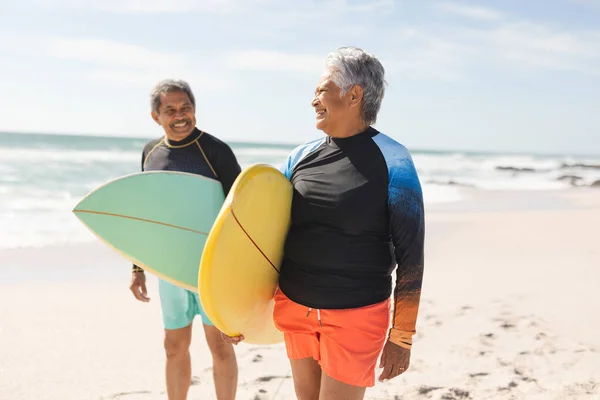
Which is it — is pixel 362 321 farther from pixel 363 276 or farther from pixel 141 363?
pixel 141 363

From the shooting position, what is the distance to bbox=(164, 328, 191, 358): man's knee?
8.61 ft

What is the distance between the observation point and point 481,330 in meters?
4.02

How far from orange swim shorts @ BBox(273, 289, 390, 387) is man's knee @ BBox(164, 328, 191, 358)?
894 millimetres

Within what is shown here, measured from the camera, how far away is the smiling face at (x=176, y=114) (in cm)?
253

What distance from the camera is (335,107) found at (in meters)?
1.88

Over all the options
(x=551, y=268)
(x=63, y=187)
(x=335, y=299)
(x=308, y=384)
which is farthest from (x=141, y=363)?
(x=63, y=187)

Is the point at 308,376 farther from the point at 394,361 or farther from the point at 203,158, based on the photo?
the point at 203,158

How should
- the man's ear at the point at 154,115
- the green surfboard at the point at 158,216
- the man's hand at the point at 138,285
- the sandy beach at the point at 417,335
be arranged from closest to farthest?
the green surfboard at the point at 158,216, the man's ear at the point at 154,115, the man's hand at the point at 138,285, the sandy beach at the point at 417,335

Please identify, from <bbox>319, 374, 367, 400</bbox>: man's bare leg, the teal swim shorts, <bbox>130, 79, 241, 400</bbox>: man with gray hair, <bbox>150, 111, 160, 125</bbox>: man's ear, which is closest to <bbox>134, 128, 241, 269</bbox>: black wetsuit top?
<bbox>130, 79, 241, 400</bbox>: man with gray hair

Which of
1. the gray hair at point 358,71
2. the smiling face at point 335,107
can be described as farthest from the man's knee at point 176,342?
the gray hair at point 358,71

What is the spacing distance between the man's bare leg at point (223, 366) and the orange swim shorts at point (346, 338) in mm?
757

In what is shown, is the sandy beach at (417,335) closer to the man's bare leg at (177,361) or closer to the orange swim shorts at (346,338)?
the man's bare leg at (177,361)

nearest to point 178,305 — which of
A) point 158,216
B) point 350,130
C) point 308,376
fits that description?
point 158,216

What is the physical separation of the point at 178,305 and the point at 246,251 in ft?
2.44
